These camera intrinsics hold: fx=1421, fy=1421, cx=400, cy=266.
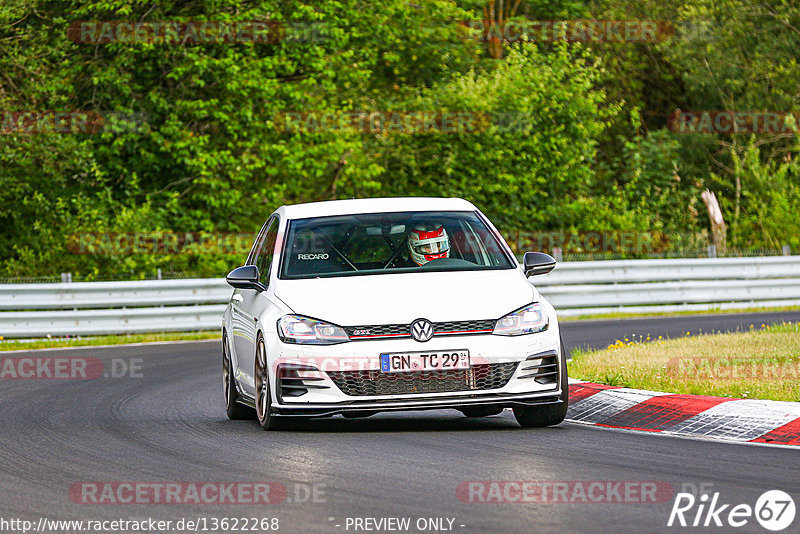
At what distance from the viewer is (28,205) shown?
29.5 meters

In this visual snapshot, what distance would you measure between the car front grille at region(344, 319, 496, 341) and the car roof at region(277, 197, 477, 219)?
5.62ft

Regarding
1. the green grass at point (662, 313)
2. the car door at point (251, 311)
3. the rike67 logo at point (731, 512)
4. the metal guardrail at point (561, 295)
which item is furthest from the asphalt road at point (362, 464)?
the green grass at point (662, 313)

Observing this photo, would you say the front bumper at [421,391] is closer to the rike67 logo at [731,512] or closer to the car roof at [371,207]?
the car roof at [371,207]

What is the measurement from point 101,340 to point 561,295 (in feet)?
27.2

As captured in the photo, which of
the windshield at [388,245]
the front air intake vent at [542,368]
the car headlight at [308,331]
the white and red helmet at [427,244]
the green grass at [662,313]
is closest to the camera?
the car headlight at [308,331]

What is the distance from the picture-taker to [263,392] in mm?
9961

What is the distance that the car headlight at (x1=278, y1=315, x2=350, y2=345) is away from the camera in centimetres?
938

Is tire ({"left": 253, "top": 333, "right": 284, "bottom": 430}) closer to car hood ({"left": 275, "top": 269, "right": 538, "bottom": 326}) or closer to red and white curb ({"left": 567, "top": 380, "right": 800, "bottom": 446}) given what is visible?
car hood ({"left": 275, "top": 269, "right": 538, "bottom": 326})

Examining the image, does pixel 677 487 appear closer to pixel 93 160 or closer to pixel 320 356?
pixel 320 356

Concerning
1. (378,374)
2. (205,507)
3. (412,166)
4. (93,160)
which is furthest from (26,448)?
(412,166)

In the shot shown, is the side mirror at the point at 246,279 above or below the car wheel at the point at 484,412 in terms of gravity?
above

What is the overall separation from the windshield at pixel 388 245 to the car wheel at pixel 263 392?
2.17 ft

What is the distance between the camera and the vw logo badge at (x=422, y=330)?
9.26 meters

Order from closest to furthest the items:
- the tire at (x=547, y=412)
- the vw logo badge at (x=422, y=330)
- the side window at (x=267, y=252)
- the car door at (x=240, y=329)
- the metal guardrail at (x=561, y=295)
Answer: the vw logo badge at (x=422, y=330) → the tire at (x=547, y=412) → the car door at (x=240, y=329) → the side window at (x=267, y=252) → the metal guardrail at (x=561, y=295)
